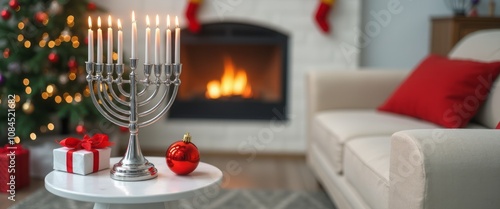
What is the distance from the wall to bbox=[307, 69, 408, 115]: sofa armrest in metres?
0.91

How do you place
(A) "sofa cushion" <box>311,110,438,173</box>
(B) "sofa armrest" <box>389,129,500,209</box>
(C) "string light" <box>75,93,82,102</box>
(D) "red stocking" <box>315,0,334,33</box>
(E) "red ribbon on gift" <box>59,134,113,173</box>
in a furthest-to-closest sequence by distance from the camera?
(D) "red stocking" <box>315,0,334,33</box> → (C) "string light" <box>75,93,82,102</box> → (A) "sofa cushion" <box>311,110,438,173</box> → (E) "red ribbon on gift" <box>59,134,113,173</box> → (B) "sofa armrest" <box>389,129,500,209</box>

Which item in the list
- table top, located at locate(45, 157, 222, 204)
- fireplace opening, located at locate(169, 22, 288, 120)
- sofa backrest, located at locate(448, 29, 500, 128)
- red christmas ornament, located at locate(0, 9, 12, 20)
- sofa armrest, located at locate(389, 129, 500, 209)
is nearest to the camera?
sofa armrest, located at locate(389, 129, 500, 209)

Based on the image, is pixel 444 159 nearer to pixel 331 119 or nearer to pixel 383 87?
pixel 331 119

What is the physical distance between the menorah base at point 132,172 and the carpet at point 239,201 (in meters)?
0.93

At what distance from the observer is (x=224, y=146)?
13.3 ft

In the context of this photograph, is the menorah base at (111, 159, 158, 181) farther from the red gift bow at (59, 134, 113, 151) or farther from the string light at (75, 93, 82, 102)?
the string light at (75, 93, 82, 102)

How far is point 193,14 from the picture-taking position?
3.89 m

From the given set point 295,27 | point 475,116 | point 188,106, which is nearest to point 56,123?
point 188,106

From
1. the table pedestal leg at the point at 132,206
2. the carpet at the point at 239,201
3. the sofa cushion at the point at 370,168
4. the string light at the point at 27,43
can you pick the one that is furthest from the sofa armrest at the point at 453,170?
the string light at the point at 27,43

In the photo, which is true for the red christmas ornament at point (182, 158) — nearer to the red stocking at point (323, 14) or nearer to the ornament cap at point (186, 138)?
the ornament cap at point (186, 138)

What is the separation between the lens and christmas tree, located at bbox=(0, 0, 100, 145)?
124 inches

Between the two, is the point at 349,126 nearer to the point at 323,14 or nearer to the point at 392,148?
the point at 392,148

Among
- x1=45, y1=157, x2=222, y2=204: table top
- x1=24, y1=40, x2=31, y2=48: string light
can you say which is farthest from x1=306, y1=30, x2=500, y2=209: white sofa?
x1=24, y1=40, x2=31, y2=48: string light

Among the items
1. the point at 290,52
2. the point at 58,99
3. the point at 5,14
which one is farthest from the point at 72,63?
the point at 290,52
